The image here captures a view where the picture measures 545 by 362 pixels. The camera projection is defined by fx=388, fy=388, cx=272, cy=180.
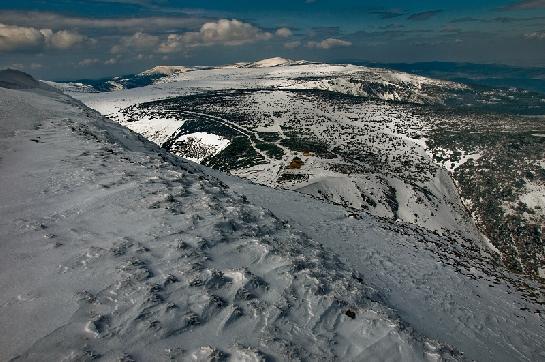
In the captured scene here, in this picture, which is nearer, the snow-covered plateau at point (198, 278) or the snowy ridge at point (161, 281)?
the snowy ridge at point (161, 281)

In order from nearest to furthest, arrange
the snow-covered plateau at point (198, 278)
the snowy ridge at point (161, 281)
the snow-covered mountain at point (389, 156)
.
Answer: the snowy ridge at point (161, 281)
the snow-covered plateau at point (198, 278)
the snow-covered mountain at point (389, 156)

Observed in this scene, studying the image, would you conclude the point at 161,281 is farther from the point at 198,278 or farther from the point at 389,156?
the point at 389,156

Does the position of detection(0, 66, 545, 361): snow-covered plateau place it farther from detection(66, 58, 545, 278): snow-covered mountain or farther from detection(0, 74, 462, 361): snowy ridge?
detection(66, 58, 545, 278): snow-covered mountain

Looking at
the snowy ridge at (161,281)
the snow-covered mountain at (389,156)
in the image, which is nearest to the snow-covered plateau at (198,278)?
the snowy ridge at (161,281)

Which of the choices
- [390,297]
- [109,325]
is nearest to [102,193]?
[109,325]

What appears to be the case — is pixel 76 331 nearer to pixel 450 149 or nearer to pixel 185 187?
pixel 185 187

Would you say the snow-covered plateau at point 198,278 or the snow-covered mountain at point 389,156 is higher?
the snow-covered plateau at point 198,278

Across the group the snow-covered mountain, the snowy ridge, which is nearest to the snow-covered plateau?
the snowy ridge

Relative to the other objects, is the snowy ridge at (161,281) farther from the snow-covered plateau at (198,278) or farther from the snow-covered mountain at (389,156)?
the snow-covered mountain at (389,156)
